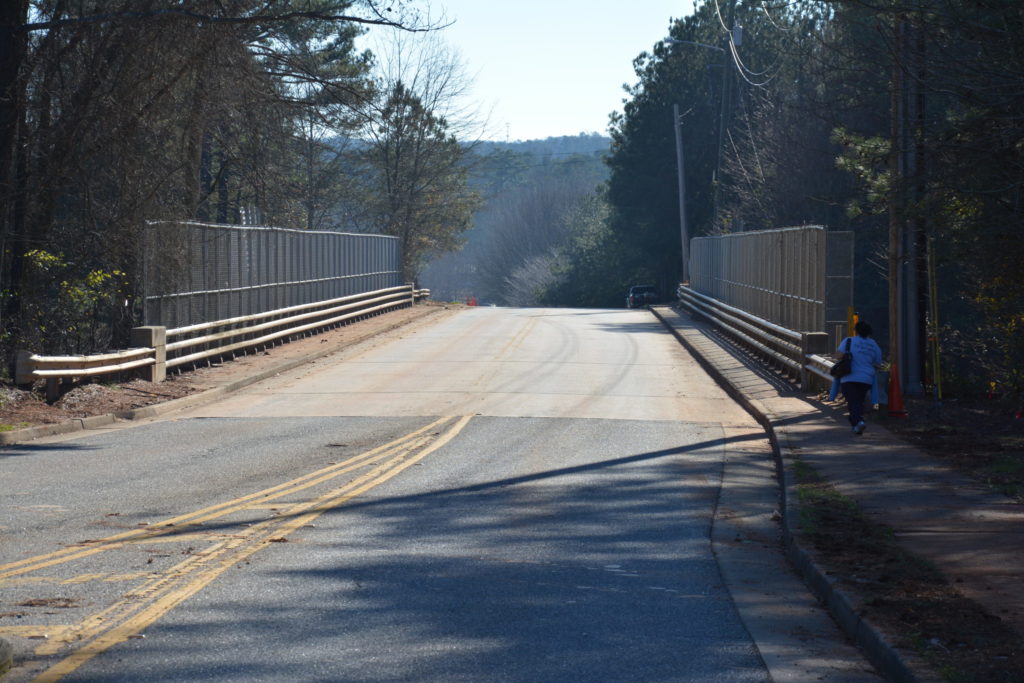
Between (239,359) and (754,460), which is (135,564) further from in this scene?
(239,359)

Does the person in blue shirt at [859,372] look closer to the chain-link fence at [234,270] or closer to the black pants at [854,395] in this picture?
the black pants at [854,395]

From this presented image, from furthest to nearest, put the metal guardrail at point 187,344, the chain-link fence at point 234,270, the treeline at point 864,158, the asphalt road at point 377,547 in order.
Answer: the chain-link fence at point 234,270, the metal guardrail at point 187,344, the treeline at point 864,158, the asphalt road at point 377,547

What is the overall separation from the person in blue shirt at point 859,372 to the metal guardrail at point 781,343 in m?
2.90

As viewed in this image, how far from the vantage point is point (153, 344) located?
68.3 ft

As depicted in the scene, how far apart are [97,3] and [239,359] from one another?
316 inches

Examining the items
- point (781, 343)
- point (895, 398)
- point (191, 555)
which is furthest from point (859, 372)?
point (191, 555)

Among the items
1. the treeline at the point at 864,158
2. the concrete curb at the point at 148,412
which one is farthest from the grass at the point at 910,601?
the concrete curb at the point at 148,412

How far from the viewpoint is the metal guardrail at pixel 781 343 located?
66.1ft

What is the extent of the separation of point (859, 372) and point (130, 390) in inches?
433

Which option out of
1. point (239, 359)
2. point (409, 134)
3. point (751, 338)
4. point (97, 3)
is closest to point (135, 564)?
point (97, 3)

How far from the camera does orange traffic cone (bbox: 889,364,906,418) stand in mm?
16641

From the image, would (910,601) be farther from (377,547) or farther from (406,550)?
(377,547)

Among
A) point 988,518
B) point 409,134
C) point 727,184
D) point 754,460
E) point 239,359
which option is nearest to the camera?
point 988,518

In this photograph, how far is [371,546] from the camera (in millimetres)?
9023
